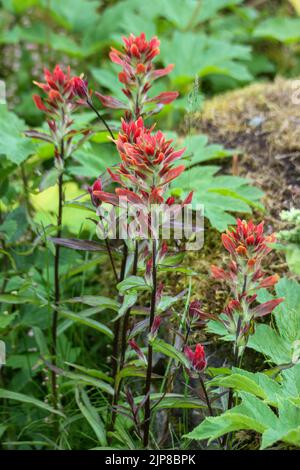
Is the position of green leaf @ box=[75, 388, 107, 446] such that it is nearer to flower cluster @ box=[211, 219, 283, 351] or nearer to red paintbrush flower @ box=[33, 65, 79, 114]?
flower cluster @ box=[211, 219, 283, 351]

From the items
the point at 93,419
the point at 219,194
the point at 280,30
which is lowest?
the point at 93,419

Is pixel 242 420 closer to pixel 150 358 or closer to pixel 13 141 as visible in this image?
pixel 150 358

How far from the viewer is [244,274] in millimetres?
1658

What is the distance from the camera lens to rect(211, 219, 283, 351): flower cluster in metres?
1.63

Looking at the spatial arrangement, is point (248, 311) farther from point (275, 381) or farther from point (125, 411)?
point (125, 411)

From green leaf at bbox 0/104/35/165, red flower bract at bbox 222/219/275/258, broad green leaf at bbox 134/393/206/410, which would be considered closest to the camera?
red flower bract at bbox 222/219/275/258

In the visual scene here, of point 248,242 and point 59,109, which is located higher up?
point 59,109

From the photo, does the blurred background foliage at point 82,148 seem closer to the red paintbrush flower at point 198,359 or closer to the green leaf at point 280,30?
the green leaf at point 280,30

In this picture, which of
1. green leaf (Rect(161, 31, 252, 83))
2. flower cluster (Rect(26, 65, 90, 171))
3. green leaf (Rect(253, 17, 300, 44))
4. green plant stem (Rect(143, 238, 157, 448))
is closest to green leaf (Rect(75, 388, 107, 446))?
green plant stem (Rect(143, 238, 157, 448))

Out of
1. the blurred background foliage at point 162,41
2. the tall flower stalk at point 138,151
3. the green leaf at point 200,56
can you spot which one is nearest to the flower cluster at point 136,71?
the tall flower stalk at point 138,151

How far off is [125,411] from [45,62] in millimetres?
2932

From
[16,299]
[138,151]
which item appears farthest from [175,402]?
[138,151]

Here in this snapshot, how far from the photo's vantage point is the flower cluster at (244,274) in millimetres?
1629

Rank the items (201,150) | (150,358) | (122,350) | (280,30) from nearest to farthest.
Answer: (150,358) → (122,350) → (201,150) → (280,30)
